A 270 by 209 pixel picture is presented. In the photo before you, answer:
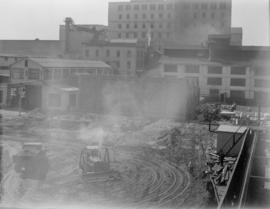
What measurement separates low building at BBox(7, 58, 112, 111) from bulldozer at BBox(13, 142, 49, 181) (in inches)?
701

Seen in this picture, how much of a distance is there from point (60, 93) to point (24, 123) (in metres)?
6.38

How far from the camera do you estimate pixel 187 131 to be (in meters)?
28.6

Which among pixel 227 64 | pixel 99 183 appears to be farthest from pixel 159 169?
pixel 227 64

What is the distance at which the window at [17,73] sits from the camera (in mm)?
40469

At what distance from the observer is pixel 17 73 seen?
4072 centimetres

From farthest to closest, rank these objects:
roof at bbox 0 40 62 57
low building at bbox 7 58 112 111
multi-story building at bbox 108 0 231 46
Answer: multi-story building at bbox 108 0 231 46
roof at bbox 0 40 62 57
low building at bbox 7 58 112 111

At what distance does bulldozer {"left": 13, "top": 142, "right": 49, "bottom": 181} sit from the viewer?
59.3ft

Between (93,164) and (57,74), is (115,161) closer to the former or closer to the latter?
(93,164)

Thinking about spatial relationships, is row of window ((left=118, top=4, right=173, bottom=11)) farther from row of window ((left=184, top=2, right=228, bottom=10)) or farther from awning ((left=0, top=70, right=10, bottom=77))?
awning ((left=0, top=70, right=10, bottom=77))

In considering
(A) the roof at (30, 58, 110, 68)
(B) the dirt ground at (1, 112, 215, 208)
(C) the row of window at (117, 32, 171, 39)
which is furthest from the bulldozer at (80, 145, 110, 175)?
(C) the row of window at (117, 32, 171, 39)

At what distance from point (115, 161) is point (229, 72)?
93.6ft

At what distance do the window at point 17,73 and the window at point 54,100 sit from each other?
16.1 feet

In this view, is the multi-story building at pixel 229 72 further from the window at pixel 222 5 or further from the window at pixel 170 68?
the window at pixel 222 5

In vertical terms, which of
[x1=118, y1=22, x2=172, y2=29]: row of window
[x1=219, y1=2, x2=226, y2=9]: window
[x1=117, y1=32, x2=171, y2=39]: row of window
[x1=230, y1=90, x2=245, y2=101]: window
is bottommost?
[x1=230, y1=90, x2=245, y2=101]: window
